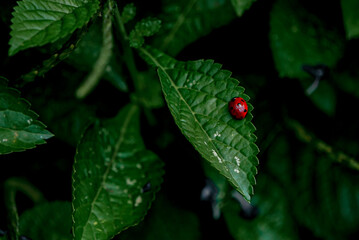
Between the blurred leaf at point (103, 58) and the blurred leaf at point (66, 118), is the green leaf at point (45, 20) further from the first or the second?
the blurred leaf at point (66, 118)

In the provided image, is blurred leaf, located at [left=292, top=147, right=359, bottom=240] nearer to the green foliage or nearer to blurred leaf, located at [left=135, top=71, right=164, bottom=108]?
the green foliage

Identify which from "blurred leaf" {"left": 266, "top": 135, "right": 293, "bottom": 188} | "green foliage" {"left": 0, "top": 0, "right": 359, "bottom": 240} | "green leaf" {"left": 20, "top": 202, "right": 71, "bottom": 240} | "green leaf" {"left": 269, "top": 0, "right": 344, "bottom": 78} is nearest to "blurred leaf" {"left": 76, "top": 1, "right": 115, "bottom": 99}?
"green foliage" {"left": 0, "top": 0, "right": 359, "bottom": 240}

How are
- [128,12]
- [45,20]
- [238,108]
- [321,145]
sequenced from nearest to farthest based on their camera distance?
[45,20], [238,108], [128,12], [321,145]

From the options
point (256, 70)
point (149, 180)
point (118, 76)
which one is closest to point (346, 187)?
point (256, 70)

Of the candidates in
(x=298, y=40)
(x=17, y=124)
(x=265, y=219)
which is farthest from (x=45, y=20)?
(x=265, y=219)

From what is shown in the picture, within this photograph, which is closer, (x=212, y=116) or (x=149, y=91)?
(x=212, y=116)

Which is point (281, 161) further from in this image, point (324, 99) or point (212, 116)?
point (212, 116)

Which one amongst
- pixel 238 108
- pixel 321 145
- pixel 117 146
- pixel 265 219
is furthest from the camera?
pixel 321 145

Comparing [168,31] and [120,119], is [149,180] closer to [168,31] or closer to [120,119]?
[120,119]
